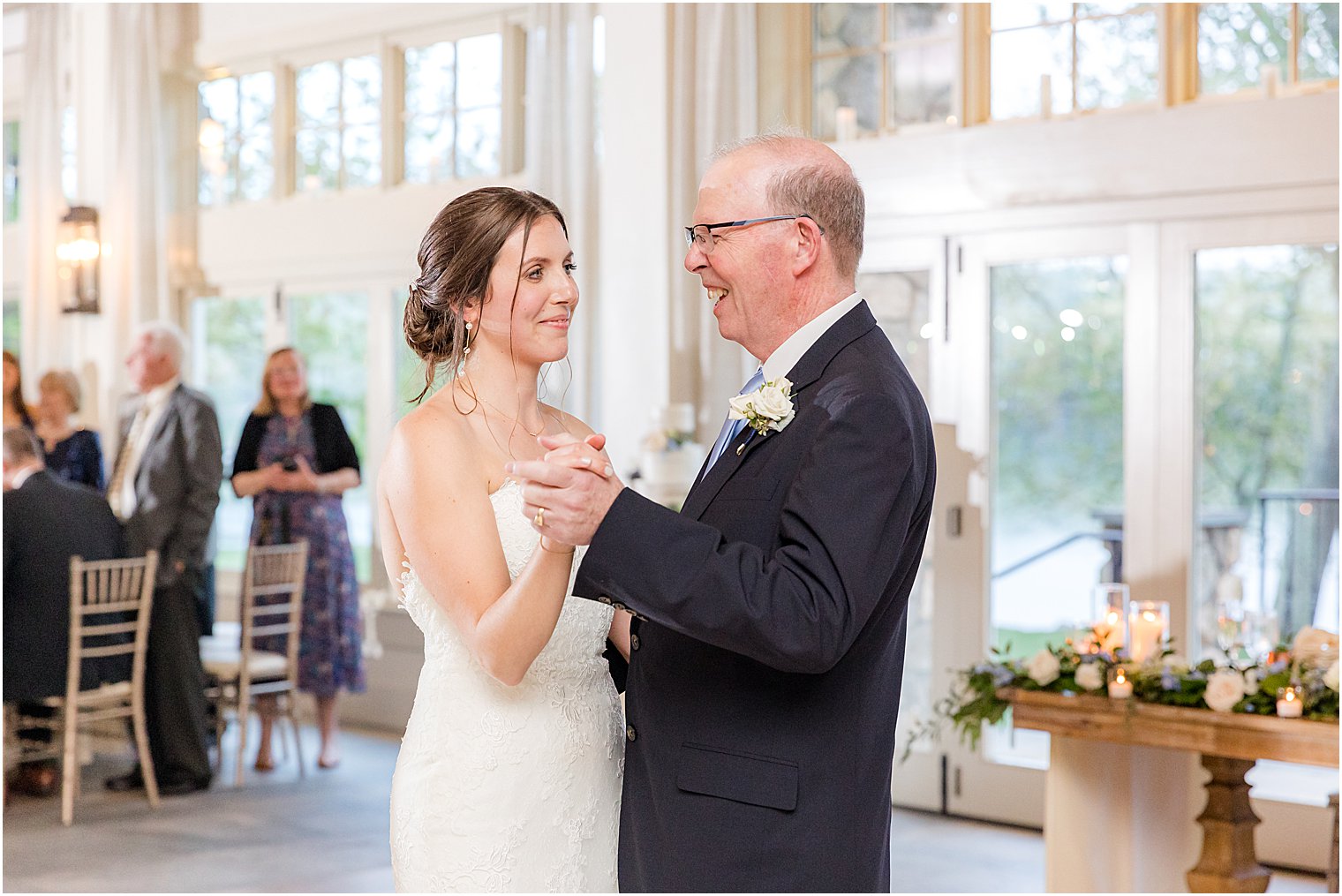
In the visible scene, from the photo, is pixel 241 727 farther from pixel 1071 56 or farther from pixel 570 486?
pixel 570 486

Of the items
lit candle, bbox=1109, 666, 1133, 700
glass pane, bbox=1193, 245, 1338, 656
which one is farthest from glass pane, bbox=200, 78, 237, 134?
lit candle, bbox=1109, 666, 1133, 700

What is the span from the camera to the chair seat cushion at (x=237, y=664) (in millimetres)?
6535

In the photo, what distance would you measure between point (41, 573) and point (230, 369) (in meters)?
2.80

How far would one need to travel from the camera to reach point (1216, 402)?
5.31 metres

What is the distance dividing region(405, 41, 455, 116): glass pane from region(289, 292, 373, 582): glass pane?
107 cm

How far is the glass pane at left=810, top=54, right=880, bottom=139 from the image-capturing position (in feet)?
19.9

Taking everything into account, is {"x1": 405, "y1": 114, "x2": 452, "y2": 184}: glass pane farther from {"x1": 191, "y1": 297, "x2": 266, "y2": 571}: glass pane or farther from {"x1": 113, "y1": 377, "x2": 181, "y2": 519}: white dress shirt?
{"x1": 113, "y1": 377, "x2": 181, "y2": 519}: white dress shirt

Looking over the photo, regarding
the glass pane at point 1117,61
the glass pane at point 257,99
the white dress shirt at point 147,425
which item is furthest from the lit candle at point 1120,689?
the glass pane at point 257,99

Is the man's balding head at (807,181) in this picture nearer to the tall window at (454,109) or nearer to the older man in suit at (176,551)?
the older man in suit at (176,551)

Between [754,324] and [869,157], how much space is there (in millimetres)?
4066

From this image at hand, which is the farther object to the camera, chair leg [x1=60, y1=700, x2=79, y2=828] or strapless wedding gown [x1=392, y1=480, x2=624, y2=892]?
chair leg [x1=60, y1=700, x2=79, y2=828]

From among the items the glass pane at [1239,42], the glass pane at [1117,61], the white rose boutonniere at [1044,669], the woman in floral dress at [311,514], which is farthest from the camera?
the woman in floral dress at [311,514]

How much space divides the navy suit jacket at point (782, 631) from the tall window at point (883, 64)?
4.10 m

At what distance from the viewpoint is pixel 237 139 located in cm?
836
